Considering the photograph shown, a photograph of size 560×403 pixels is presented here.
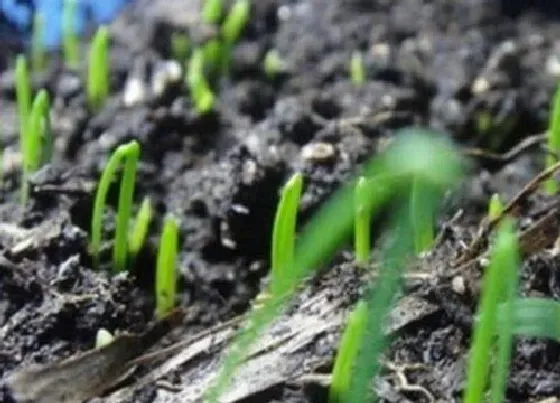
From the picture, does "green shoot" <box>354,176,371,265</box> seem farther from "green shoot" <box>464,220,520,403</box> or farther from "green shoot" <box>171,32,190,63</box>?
"green shoot" <box>171,32,190,63</box>

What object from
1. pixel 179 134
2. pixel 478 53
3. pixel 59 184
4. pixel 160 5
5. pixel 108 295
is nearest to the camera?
pixel 108 295

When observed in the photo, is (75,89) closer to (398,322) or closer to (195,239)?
(195,239)

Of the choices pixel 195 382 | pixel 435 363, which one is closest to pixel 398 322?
pixel 435 363

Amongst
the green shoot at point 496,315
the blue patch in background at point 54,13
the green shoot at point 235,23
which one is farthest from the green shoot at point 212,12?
the green shoot at point 496,315

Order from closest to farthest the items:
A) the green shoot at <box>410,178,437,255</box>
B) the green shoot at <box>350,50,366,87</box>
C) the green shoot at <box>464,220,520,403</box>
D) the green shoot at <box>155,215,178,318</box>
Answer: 1. the green shoot at <box>464,220,520,403</box>
2. the green shoot at <box>410,178,437,255</box>
3. the green shoot at <box>155,215,178,318</box>
4. the green shoot at <box>350,50,366,87</box>

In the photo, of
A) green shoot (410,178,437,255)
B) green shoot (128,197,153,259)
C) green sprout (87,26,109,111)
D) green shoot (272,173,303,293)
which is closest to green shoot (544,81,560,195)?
green shoot (410,178,437,255)

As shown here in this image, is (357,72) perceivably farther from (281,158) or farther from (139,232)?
(139,232)
